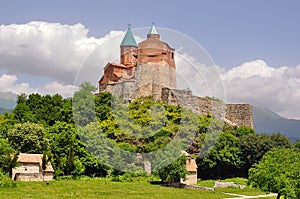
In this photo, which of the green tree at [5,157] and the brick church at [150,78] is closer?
the green tree at [5,157]

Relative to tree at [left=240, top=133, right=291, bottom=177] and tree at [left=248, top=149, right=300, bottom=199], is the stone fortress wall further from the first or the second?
tree at [left=248, top=149, right=300, bottom=199]

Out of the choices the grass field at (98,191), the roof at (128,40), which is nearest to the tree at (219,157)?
the grass field at (98,191)

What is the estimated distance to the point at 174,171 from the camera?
39000 mm

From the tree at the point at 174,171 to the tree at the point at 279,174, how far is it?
9679mm

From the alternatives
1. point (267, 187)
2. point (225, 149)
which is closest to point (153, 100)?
point (225, 149)

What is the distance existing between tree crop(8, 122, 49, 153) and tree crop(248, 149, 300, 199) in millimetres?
19735

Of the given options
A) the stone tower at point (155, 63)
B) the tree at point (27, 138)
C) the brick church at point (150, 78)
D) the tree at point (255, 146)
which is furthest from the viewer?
the brick church at point (150, 78)

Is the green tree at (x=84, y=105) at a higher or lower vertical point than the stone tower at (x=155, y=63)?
lower

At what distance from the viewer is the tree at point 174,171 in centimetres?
3900

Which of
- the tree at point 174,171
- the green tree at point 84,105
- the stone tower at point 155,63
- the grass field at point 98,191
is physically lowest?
the grass field at point 98,191

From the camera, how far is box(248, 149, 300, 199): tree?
24.6 meters

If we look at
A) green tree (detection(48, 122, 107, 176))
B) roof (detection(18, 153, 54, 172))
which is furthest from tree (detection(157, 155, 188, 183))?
roof (detection(18, 153, 54, 172))

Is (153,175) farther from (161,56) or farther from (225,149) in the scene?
(161,56)

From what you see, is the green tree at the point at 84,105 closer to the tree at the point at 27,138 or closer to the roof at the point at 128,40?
the tree at the point at 27,138
